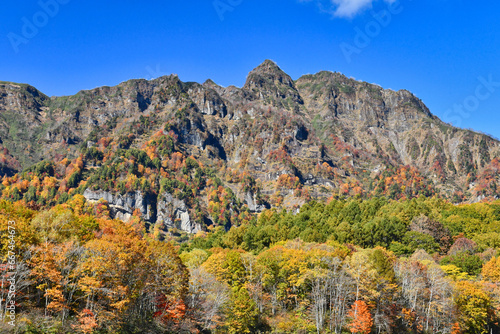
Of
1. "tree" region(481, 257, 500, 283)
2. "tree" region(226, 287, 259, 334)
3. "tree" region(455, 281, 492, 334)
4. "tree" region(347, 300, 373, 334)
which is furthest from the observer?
"tree" region(481, 257, 500, 283)

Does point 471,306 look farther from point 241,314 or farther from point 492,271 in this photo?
point 241,314

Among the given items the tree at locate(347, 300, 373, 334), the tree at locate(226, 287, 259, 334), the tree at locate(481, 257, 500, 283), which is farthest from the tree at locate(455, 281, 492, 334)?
the tree at locate(226, 287, 259, 334)

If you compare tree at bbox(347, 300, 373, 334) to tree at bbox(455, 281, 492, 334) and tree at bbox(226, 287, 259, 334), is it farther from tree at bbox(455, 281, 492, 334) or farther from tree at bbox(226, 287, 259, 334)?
tree at bbox(455, 281, 492, 334)

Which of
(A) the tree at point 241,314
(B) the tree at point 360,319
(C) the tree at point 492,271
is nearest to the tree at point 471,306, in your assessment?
(C) the tree at point 492,271

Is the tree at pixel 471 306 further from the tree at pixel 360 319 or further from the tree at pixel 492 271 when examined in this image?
the tree at pixel 360 319

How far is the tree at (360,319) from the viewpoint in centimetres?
4662

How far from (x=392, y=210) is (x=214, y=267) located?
227ft

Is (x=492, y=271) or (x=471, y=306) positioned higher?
(x=492, y=271)

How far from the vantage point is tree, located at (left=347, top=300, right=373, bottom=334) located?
46.6 metres

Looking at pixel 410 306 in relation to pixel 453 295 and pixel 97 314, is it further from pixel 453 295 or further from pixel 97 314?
pixel 97 314

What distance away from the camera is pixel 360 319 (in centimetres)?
4688

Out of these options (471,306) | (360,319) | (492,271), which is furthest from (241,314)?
(492,271)

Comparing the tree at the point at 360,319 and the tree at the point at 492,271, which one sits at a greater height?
the tree at the point at 492,271

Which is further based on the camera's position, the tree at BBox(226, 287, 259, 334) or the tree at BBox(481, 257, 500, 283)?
the tree at BBox(481, 257, 500, 283)
